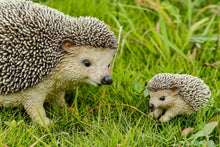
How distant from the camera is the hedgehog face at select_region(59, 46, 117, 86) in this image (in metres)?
4.11

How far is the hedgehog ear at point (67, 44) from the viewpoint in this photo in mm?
4078

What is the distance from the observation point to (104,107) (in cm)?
478

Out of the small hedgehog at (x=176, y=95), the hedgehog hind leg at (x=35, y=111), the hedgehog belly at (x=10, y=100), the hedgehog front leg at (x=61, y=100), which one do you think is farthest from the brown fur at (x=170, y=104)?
the hedgehog belly at (x=10, y=100)

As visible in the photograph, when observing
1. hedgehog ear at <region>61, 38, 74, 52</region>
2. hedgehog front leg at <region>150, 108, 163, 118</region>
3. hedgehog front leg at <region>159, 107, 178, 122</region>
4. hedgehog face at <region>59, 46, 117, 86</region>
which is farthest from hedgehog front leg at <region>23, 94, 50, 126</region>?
hedgehog front leg at <region>159, 107, 178, 122</region>

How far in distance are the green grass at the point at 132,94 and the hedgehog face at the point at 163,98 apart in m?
0.23

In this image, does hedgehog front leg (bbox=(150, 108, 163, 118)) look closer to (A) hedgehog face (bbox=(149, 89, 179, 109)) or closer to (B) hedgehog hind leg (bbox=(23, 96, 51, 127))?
(A) hedgehog face (bbox=(149, 89, 179, 109))

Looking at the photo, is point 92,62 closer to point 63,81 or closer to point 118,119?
point 63,81

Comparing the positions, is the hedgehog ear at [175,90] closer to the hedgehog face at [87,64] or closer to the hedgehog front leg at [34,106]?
the hedgehog face at [87,64]

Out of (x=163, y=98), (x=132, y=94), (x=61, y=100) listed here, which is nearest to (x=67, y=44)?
(x=61, y=100)

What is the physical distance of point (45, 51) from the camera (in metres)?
4.03

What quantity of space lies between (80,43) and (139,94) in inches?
58.1

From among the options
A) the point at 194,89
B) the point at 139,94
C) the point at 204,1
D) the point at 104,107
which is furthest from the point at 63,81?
the point at 204,1

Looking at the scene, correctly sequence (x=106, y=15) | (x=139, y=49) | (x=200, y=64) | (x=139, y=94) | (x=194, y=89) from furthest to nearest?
1. (x=106, y=15)
2. (x=139, y=49)
3. (x=200, y=64)
4. (x=139, y=94)
5. (x=194, y=89)

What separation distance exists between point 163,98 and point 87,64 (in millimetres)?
1363
